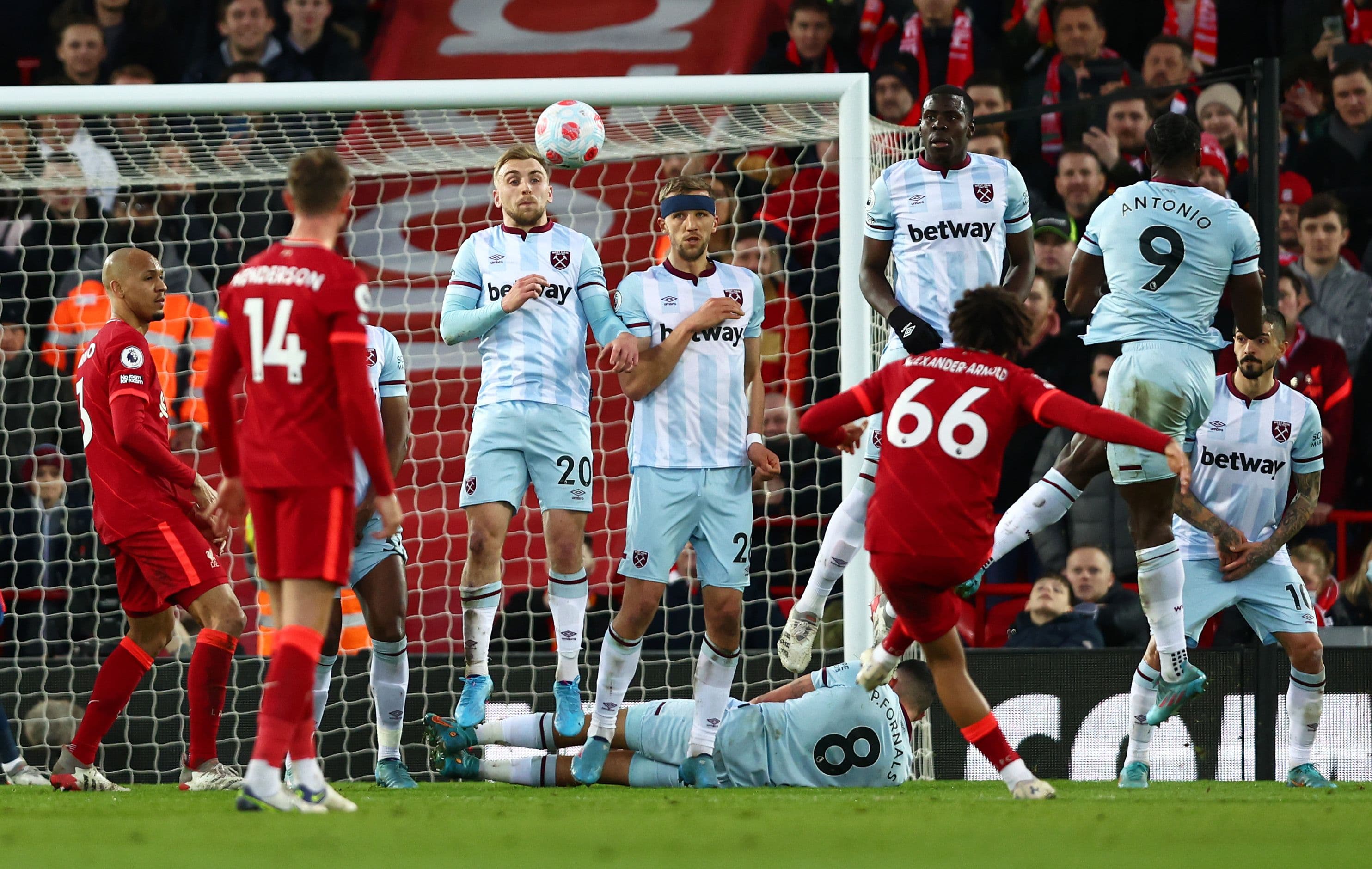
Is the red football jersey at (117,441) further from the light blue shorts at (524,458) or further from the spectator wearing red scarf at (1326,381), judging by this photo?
the spectator wearing red scarf at (1326,381)

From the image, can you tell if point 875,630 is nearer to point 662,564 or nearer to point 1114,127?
point 662,564

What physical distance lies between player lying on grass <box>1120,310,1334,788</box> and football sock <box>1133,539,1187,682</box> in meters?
0.87

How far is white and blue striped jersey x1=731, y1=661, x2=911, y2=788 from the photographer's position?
6.54 m

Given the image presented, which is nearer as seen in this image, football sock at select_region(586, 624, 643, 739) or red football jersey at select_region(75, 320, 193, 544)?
red football jersey at select_region(75, 320, 193, 544)

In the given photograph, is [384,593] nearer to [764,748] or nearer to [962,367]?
[764,748]

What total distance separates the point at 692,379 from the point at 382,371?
1.31 m

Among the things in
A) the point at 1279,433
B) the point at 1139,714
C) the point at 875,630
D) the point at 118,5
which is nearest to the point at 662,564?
the point at 875,630

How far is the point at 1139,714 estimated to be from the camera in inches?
254

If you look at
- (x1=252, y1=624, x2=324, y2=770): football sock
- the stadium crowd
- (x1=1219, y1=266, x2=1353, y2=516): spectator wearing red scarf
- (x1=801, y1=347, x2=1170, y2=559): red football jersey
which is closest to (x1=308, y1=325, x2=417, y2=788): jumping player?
the stadium crowd

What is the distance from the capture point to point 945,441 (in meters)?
5.23

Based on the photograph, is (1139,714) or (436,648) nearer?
(1139,714)

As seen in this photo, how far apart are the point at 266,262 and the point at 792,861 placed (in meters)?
2.33

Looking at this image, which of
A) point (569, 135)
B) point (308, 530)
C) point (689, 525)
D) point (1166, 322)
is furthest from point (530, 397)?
point (1166, 322)

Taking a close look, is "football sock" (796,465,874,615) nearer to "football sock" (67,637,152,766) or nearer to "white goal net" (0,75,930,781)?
"white goal net" (0,75,930,781)
